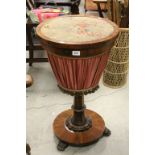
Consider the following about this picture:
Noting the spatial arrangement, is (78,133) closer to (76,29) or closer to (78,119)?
(78,119)

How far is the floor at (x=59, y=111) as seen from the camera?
204cm

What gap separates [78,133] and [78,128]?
38mm

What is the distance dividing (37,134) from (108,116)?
0.63 meters

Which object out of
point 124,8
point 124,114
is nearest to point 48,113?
point 124,114

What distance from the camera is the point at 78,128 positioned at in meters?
2.10

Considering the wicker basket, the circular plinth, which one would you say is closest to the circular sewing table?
the circular plinth

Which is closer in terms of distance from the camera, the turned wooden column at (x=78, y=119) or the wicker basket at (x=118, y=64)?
the turned wooden column at (x=78, y=119)

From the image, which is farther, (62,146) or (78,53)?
(62,146)

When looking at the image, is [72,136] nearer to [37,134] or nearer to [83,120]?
[83,120]

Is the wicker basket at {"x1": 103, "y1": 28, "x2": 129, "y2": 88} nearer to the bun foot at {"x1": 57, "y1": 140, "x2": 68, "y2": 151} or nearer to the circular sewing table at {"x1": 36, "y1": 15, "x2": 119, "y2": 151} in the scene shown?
the circular sewing table at {"x1": 36, "y1": 15, "x2": 119, "y2": 151}

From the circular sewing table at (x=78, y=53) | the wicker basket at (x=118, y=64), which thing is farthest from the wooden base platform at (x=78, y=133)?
the wicker basket at (x=118, y=64)

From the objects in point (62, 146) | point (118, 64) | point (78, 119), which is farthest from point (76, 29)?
point (118, 64)

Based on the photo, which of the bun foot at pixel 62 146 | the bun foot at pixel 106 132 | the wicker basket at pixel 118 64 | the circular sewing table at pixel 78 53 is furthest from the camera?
the wicker basket at pixel 118 64

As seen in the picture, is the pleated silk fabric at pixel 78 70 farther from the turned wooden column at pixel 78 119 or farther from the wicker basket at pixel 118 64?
the wicker basket at pixel 118 64
